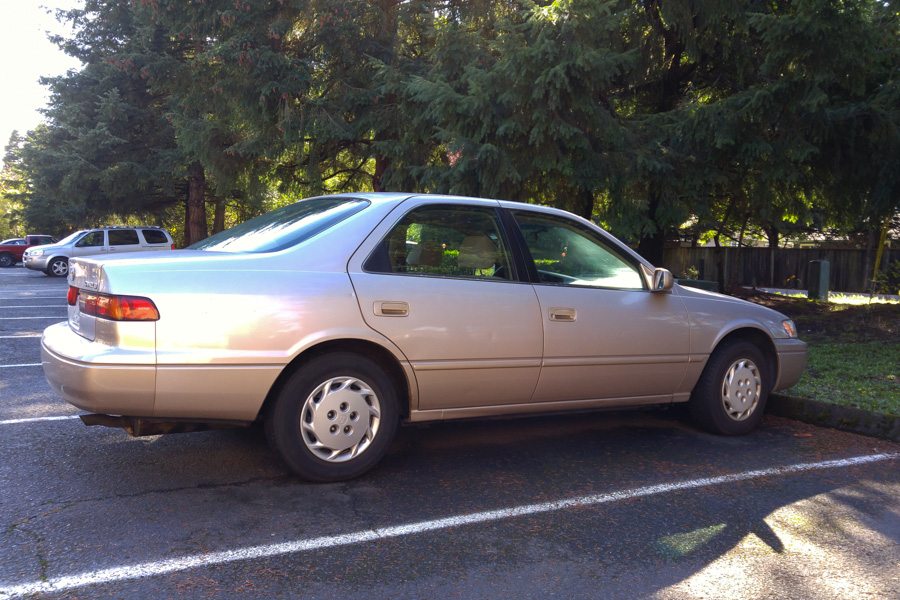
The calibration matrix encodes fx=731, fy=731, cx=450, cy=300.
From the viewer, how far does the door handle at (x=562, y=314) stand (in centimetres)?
469

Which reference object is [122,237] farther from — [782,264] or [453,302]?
[453,302]

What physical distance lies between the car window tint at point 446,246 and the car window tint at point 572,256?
0.24 metres

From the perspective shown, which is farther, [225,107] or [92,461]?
[225,107]

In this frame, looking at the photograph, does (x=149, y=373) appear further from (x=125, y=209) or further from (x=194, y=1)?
(x=125, y=209)

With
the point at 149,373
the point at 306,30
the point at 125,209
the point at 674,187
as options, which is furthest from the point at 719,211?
the point at 125,209

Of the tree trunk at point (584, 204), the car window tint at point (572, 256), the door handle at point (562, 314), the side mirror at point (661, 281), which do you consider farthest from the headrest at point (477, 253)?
Result: the tree trunk at point (584, 204)

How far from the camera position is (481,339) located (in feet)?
14.5

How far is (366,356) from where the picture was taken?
420cm

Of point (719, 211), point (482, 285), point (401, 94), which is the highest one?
point (401, 94)

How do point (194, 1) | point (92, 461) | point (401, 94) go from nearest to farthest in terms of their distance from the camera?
point (92, 461)
point (401, 94)
point (194, 1)

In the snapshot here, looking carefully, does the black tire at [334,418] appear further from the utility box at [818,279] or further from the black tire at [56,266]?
the black tire at [56,266]

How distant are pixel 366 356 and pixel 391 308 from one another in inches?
12.4

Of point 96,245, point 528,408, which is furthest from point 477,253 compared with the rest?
point 96,245

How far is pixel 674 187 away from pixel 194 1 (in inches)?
406
